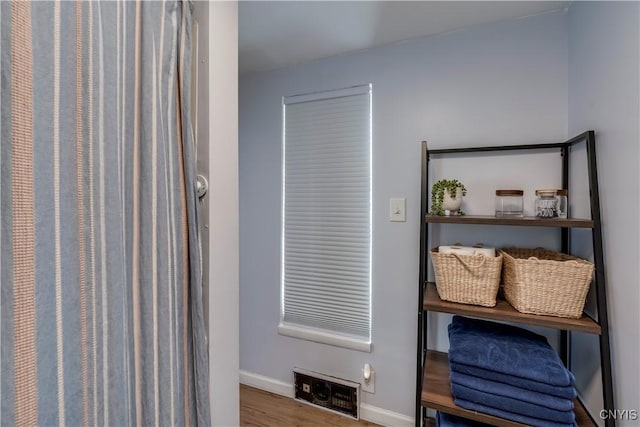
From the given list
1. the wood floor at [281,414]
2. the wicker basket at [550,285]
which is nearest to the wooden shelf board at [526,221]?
the wicker basket at [550,285]

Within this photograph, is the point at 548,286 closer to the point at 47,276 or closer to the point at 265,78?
the point at 47,276

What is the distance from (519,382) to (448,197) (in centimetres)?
71

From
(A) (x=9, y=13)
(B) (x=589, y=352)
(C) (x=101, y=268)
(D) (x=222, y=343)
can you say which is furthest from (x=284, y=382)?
(A) (x=9, y=13)

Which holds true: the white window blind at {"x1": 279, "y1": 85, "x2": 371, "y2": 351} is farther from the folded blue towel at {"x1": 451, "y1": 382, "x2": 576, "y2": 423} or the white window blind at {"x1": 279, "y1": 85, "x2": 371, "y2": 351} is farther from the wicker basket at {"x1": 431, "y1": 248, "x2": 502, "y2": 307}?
the folded blue towel at {"x1": 451, "y1": 382, "x2": 576, "y2": 423}

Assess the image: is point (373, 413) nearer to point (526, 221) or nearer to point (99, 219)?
point (526, 221)

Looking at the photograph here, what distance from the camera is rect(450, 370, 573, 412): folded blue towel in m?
1.00

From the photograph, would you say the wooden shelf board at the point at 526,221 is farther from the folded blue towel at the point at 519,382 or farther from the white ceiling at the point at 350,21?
the white ceiling at the point at 350,21

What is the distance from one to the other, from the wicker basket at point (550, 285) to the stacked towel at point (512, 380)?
0.51 ft

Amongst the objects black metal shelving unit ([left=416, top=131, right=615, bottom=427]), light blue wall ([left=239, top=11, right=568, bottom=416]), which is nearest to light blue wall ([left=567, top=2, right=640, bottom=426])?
black metal shelving unit ([left=416, top=131, right=615, bottom=427])

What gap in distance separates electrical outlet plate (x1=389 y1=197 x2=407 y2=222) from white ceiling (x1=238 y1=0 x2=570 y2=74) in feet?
2.69

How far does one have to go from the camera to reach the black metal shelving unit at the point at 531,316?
993 mm

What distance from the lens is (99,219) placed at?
564 millimetres

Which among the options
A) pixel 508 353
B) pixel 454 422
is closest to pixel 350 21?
pixel 508 353

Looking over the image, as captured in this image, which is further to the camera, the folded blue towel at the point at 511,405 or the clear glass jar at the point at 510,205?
the clear glass jar at the point at 510,205
